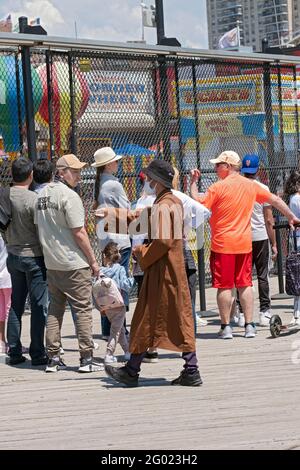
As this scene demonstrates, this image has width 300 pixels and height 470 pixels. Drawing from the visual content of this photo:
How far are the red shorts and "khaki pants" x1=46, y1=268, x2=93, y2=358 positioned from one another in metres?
1.91

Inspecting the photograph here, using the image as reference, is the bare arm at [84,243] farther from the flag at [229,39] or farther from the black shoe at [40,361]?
the flag at [229,39]

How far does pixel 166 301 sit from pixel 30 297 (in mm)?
1750

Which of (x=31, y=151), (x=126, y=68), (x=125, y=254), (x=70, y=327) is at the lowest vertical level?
(x=70, y=327)

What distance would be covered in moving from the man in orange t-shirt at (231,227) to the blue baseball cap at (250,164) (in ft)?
1.20

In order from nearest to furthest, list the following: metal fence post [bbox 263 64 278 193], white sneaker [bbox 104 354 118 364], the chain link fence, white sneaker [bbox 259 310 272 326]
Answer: white sneaker [bbox 104 354 118 364] < white sneaker [bbox 259 310 272 326] < the chain link fence < metal fence post [bbox 263 64 278 193]

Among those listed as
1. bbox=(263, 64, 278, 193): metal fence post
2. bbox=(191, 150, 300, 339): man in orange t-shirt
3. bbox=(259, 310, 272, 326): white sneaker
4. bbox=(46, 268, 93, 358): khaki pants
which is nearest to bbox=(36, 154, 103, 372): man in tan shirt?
bbox=(46, 268, 93, 358): khaki pants

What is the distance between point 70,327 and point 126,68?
336 centimetres

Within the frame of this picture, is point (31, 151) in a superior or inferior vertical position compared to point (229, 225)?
superior

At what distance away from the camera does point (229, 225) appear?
35.7ft

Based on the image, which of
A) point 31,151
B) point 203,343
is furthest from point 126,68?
point 203,343

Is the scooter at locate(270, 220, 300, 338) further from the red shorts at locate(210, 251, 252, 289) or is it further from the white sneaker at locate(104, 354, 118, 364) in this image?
the white sneaker at locate(104, 354, 118, 364)

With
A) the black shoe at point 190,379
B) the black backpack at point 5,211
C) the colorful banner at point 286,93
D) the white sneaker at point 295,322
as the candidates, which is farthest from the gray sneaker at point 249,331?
the colorful banner at point 286,93

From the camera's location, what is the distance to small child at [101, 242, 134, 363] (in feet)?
31.5
